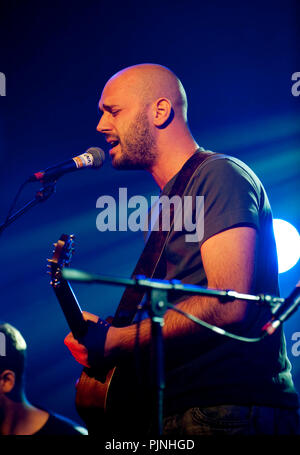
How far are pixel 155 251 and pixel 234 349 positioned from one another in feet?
2.11

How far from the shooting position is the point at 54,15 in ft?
13.8

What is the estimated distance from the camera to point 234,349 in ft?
5.84

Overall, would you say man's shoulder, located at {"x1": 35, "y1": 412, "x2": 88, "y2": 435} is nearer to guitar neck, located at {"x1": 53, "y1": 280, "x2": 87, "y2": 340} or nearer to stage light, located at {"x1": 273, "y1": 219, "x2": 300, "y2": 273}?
guitar neck, located at {"x1": 53, "y1": 280, "x2": 87, "y2": 340}

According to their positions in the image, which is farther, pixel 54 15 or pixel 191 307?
pixel 54 15

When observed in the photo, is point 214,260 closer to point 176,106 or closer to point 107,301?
point 176,106

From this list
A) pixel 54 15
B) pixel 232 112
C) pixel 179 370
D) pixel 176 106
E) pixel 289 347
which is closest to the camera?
pixel 179 370

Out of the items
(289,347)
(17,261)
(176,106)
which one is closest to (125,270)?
(17,261)

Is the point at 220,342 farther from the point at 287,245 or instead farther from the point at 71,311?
the point at 287,245

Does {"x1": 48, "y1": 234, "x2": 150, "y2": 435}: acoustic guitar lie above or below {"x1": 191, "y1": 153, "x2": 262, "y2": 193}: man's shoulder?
below

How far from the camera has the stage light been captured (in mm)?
3570

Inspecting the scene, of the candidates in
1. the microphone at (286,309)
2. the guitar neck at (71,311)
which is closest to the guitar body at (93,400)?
the guitar neck at (71,311)

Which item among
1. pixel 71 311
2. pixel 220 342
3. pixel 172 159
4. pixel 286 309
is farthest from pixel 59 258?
pixel 286 309

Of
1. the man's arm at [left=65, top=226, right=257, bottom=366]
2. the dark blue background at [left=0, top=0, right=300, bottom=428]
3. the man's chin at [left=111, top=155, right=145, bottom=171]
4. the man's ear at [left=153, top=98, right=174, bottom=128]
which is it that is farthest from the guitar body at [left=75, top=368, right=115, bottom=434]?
the dark blue background at [left=0, top=0, right=300, bottom=428]
